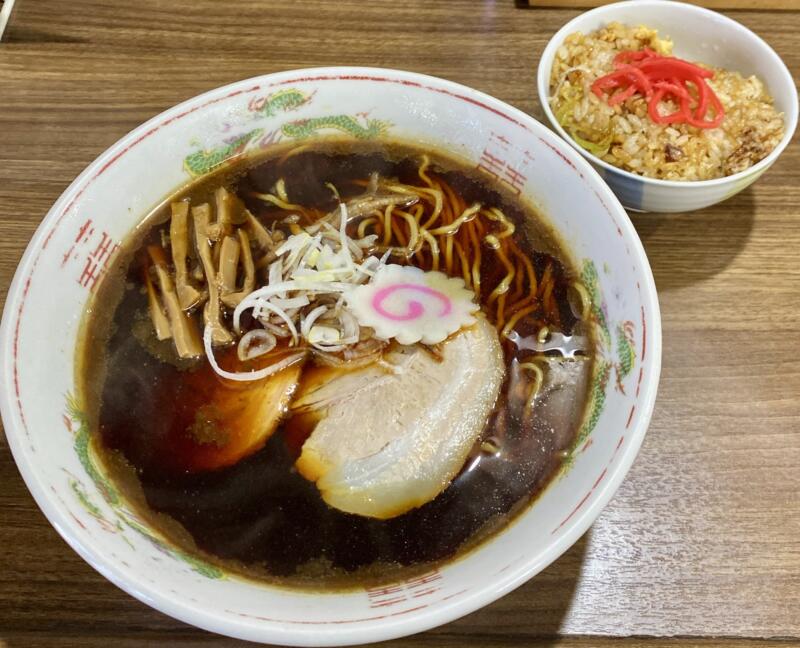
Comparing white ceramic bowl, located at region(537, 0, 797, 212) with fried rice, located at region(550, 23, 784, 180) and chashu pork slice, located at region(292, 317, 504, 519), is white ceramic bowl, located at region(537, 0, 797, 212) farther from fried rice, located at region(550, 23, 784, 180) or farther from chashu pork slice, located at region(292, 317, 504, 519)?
chashu pork slice, located at region(292, 317, 504, 519)

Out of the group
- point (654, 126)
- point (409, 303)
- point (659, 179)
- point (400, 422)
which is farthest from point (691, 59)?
point (400, 422)

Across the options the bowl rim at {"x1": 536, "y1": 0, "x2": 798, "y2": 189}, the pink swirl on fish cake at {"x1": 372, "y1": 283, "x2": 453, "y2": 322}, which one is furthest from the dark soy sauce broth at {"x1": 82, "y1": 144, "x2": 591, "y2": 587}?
the bowl rim at {"x1": 536, "y1": 0, "x2": 798, "y2": 189}

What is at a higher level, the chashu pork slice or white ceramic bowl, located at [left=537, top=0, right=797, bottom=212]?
white ceramic bowl, located at [left=537, top=0, right=797, bottom=212]

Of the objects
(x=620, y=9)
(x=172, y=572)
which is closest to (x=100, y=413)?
(x=172, y=572)

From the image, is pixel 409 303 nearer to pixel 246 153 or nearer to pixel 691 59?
pixel 246 153

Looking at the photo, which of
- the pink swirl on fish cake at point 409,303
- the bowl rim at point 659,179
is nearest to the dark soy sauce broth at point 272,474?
the pink swirl on fish cake at point 409,303

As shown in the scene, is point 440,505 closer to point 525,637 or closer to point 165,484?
point 525,637

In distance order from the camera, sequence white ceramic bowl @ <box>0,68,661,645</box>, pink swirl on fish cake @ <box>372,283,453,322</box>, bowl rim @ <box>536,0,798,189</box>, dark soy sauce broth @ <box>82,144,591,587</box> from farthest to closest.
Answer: bowl rim @ <box>536,0,798,189</box> → pink swirl on fish cake @ <box>372,283,453,322</box> → dark soy sauce broth @ <box>82,144,591,587</box> → white ceramic bowl @ <box>0,68,661,645</box>

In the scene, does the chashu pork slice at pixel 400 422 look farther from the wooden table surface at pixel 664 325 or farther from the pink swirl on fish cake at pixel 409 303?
the wooden table surface at pixel 664 325
